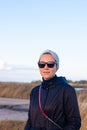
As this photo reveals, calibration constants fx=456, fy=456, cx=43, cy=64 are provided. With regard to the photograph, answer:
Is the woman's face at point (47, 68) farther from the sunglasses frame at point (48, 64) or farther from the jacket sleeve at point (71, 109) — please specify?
the jacket sleeve at point (71, 109)

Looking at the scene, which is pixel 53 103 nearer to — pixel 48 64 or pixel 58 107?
pixel 58 107

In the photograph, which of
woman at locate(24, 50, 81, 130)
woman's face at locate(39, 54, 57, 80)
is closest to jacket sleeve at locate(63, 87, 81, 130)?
woman at locate(24, 50, 81, 130)

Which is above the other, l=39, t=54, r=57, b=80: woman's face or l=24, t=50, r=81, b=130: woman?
l=39, t=54, r=57, b=80: woman's face

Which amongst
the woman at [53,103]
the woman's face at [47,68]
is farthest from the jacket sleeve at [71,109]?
the woman's face at [47,68]

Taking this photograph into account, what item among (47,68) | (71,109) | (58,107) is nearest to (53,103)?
(58,107)

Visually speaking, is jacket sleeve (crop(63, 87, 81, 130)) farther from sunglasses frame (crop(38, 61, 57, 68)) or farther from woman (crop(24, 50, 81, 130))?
sunglasses frame (crop(38, 61, 57, 68))

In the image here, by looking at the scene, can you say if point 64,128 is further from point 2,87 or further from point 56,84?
point 2,87

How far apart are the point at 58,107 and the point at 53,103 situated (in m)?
0.06

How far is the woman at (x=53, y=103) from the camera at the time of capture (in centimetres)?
394

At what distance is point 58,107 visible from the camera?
395 centimetres

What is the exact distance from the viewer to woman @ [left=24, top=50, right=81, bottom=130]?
3938mm

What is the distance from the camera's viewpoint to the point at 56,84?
4.00 m

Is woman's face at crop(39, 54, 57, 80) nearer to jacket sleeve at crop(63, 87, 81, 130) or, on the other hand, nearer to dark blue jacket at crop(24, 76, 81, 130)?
dark blue jacket at crop(24, 76, 81, 130)

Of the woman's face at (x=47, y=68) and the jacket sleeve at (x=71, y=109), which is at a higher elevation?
the woman's face at (x=47, y=68)
